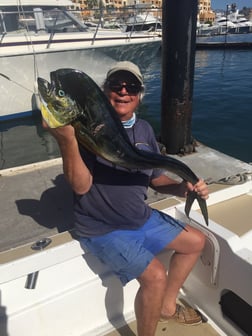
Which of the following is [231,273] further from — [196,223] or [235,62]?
[235,62]

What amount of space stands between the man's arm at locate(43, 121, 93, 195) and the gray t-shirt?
0.12 metres

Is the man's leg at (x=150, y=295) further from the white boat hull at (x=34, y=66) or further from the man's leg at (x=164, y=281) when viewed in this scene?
the white boat hull at (x=34, y=66)

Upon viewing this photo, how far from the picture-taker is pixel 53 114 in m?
1.52

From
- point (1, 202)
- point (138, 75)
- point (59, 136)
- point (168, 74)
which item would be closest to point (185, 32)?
point (168, 74)

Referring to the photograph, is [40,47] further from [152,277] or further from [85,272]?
[152,277]

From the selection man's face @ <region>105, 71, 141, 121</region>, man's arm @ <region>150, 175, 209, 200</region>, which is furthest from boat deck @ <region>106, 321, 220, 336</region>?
man's face @ <region>105, 71, 141, 121</region>

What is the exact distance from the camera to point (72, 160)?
72.0 inches

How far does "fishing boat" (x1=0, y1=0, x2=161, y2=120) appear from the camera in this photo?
10086 millimetres

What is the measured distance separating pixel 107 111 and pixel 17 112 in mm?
10313

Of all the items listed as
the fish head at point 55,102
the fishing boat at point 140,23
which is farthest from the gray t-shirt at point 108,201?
the fishing boat at point 140,23

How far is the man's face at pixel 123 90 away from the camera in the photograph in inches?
84.6

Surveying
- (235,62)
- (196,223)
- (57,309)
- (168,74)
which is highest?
(168,74)

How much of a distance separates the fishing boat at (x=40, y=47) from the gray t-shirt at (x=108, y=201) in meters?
8.92

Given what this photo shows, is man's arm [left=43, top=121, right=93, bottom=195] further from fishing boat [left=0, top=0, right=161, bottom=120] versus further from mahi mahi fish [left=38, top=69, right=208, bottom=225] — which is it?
fishing boat [left=0, top=0, right=161, bottom=120]
